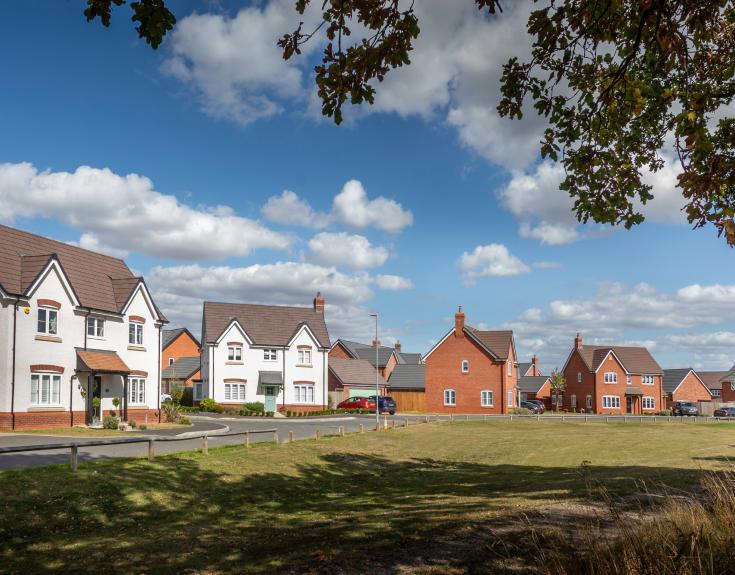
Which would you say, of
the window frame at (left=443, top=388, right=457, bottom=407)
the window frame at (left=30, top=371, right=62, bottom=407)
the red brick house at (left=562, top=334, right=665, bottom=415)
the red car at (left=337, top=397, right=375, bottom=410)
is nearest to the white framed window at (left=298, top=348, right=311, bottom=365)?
the red car at (left=337, top=397, right=375, bottom=410)

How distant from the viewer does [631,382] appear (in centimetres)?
8888

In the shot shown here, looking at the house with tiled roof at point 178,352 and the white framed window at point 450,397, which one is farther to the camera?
the house with tiled roof at point 178,352

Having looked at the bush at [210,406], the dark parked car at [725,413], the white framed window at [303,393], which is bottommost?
the dark parked car at [725,413]

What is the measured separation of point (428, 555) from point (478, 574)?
4.04ft

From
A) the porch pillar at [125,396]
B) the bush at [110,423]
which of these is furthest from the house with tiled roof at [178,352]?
the bush at [110,423]

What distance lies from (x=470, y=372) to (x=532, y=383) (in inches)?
1134

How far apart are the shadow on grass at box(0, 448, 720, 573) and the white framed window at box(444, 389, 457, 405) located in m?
48.7

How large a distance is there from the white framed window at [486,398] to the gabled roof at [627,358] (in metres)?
19.9

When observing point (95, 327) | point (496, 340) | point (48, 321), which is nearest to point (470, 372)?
point (496, 340)

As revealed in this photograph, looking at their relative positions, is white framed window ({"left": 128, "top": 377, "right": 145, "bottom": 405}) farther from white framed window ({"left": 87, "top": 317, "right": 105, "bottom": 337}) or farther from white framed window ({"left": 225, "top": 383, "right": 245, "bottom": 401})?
white framed window ({"left": 225, "top": 383, "right": 245, "bottom": 401})

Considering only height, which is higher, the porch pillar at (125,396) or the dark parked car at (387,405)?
the porch pillar at (125,396)

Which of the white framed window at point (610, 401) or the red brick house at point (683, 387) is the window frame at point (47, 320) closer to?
the white framed window at point (610, 401)

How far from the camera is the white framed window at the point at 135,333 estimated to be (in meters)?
44.1

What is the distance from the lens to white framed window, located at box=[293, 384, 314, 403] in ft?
219
